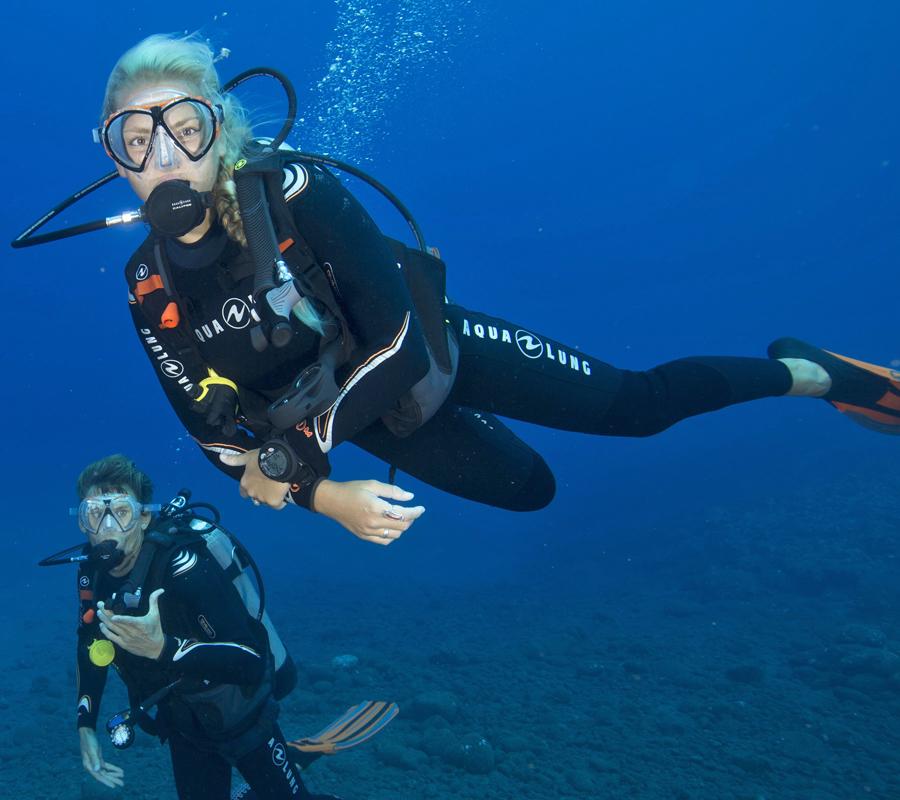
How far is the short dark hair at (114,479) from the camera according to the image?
170 inches

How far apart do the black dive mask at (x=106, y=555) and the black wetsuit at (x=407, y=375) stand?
1.63 metres

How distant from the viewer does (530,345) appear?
3672mm

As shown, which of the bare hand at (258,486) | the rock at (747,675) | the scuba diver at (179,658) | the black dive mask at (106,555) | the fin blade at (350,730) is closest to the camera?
the bare hand at (258,486)

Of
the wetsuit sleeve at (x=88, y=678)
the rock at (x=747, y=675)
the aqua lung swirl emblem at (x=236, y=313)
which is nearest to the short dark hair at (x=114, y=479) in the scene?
the wetsuit sleeve at (x=88, y=678)

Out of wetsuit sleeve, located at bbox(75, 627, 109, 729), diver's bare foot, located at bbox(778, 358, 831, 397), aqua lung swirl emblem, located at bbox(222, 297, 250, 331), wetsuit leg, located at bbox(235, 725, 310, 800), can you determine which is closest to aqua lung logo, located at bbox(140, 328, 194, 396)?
aqua lung swirl emblem, located at bbox(222, 297, 250, 331)

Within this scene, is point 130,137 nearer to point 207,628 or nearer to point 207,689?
point 207,628

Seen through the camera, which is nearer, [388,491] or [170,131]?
[388,491]

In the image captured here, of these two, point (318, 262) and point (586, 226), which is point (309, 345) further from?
point (586, 226)

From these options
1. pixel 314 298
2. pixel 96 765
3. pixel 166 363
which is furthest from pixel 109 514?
pixel 314 298

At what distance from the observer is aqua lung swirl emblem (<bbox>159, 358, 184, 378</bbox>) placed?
270cm

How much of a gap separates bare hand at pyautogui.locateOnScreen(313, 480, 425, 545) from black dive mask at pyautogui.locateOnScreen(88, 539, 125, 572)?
2.34 metres

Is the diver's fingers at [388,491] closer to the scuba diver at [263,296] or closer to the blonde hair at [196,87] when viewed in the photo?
the scuba diver at [263,296]

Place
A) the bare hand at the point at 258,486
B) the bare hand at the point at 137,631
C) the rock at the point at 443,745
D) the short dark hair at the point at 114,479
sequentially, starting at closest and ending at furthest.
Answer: the bare hand at the point at 258,486 < the bare hand at the point at 137,631 < the short dark hair at the point at 114,479 < the rock at the point at 443,745

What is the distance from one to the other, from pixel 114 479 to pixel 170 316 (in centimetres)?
223
